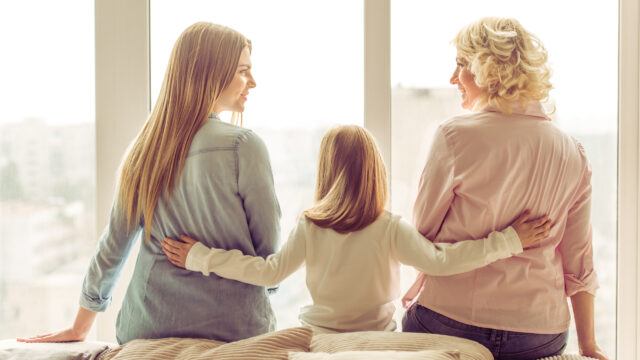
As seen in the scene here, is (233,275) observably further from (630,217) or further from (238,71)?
(630,217)

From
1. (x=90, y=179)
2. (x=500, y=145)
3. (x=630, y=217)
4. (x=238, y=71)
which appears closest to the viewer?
(x=500, y=145)

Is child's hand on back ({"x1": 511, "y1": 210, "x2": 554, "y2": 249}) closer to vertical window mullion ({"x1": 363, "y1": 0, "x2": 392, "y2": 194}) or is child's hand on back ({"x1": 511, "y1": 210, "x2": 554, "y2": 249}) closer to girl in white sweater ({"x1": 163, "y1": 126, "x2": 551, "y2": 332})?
girl in white sweater ({"x1": 163, "y1": 126, "x2": 551, "y2": 332})

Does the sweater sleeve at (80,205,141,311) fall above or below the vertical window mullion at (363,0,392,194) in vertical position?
below

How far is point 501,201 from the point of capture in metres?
1.51

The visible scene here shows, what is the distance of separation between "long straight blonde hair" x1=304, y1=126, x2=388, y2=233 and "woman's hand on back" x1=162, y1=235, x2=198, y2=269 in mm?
308

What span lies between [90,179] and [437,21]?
1201 mm

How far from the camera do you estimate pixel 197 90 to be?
62.4 inches

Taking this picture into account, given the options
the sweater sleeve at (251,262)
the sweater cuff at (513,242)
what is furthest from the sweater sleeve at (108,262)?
the sweater cuff at (513,242)

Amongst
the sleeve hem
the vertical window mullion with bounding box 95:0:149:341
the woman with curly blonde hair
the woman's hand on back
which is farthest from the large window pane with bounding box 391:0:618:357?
the sleeve hem

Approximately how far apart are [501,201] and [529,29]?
645 millimetres

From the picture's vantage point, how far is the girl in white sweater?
4.93 feet

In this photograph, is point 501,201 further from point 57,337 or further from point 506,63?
point 57,337

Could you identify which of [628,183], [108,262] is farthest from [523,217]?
[108,262]

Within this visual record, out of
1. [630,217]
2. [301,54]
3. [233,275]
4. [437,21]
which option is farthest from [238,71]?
[630,217]
